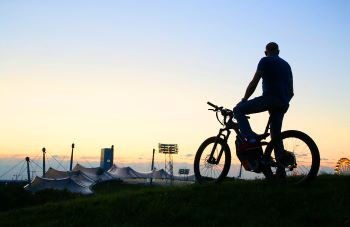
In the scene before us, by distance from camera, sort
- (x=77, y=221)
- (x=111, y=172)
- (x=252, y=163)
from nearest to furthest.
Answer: (x=77, y=221) < (x=252, y=163) < (x=111, y=172)

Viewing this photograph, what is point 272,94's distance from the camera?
32.6 feet

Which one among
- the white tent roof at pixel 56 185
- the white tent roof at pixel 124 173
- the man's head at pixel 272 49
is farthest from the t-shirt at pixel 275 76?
the white tent roof at pixel 124 173

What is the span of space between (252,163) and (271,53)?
2.23 m

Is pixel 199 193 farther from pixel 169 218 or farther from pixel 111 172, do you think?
pixel 111 172

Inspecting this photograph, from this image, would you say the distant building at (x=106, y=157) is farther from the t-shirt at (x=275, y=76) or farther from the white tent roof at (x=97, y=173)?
the t-shirt at (x=275, y=76)

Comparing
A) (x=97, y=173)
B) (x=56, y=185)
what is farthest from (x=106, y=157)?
(x=56, y=185)

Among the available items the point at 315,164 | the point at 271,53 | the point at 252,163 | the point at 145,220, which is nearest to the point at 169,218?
Result: the point at 145,220

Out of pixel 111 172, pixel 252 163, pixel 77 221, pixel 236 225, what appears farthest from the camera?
pixel 111 172

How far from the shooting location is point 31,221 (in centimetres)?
1028

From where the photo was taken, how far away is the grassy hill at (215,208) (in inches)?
328

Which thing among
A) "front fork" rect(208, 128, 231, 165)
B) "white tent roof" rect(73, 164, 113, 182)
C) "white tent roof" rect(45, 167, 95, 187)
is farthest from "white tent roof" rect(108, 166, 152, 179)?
"front fork" rect(208, 128, 231, 165)

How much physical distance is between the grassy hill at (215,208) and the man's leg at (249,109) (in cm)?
112

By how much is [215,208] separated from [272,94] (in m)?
2.52

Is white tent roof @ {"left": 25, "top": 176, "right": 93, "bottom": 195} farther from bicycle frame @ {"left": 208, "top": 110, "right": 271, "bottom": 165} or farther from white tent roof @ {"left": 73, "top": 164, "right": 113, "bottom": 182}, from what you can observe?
bicycle frame @ {"left": 208, "top": 110, "right": 271, "bottom": 165}
